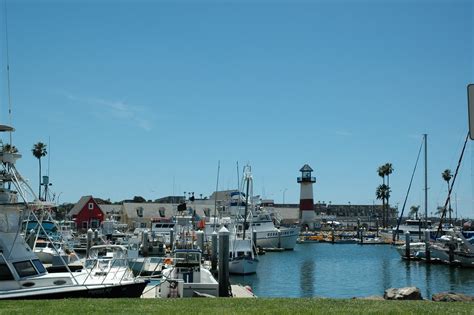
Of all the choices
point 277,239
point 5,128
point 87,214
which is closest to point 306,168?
point 277,239

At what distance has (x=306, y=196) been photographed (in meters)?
131

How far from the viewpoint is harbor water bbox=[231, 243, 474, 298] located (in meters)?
42.8

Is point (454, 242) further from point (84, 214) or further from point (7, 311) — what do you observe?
point (84, 214)

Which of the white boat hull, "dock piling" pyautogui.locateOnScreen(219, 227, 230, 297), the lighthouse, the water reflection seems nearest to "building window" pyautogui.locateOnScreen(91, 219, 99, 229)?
the white boat hull

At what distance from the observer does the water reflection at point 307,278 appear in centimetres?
4185

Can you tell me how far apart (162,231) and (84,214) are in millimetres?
28505

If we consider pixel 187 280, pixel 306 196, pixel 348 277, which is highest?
pixel 306 196

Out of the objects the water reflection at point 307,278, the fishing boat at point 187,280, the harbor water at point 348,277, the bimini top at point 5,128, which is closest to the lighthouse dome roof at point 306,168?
the harbor water at point 348,277

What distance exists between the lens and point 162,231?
84750 mm

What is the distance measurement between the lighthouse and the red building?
45.8 meters

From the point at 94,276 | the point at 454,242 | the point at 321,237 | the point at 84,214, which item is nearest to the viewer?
the point at 94,276

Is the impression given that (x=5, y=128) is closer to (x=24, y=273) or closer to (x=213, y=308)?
(x=24, y=273)

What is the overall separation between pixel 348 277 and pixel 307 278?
4.17 meters

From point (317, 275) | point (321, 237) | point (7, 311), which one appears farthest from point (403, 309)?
point (321, 237)
